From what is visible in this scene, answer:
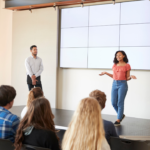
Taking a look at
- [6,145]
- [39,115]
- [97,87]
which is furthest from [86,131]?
[97,87]

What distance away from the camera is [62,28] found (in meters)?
6.40

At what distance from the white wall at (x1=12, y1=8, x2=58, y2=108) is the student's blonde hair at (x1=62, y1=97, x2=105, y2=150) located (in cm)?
491

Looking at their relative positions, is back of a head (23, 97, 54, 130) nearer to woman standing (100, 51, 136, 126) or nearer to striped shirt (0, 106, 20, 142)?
striped shirt (0, 106, 20, 142)

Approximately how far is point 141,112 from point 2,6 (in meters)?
5.35

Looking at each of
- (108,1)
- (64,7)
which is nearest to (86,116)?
(108,1)

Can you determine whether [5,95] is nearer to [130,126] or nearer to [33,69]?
[130,126]

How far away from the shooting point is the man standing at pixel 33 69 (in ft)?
19.0

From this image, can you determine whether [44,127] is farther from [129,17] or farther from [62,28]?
[62,28]

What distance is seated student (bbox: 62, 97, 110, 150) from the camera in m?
1.50

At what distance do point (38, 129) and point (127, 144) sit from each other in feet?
2.33

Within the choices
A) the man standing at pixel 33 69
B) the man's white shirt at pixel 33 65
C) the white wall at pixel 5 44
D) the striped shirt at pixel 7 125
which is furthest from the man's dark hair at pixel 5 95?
the white wall at pixel 5 44

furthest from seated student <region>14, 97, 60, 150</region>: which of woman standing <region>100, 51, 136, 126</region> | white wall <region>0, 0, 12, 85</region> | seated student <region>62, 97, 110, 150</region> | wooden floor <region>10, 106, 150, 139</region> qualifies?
white wall <region>0, 0, 12, 85</region>

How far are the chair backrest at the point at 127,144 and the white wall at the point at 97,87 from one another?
3.75m

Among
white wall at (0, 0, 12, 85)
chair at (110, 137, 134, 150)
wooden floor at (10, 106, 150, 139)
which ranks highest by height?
white wall at (0, 0, 12, 85)
